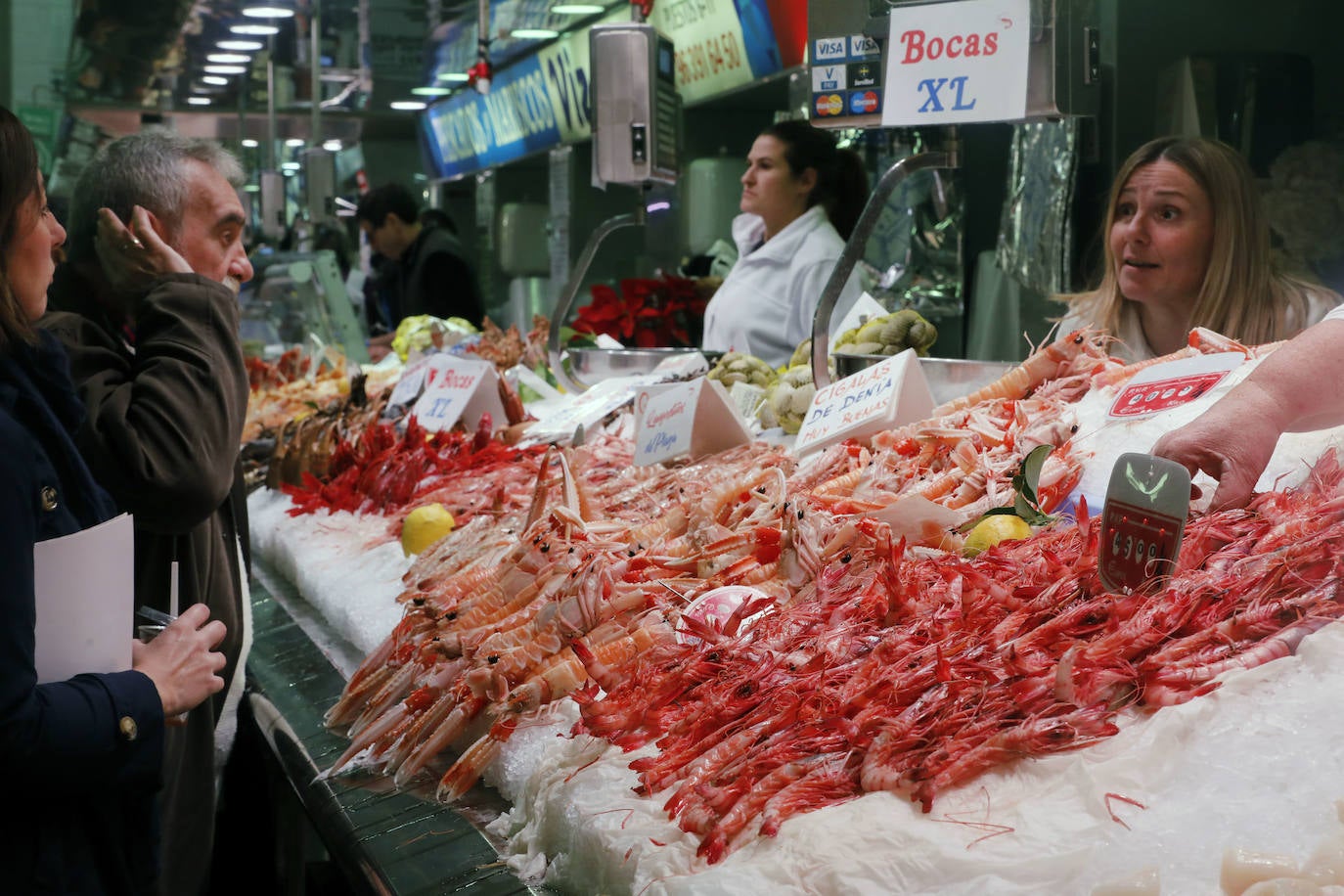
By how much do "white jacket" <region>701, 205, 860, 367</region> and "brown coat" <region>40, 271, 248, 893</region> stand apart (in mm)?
2612

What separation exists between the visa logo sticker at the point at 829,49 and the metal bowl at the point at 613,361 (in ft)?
3.76

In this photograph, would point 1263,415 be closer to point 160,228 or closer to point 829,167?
point 160,228

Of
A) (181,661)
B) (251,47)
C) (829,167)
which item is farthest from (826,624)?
(251,47)

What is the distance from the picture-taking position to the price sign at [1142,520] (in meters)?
1.26

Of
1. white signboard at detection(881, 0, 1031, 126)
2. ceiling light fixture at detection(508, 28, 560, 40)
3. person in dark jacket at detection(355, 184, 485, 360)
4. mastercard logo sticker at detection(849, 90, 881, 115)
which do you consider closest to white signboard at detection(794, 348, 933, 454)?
white signboard at detection(881, 0, 1031, 126)

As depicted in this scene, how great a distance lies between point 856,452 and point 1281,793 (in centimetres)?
133

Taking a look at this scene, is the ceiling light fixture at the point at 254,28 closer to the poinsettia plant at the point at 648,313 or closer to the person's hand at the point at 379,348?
the person's hand at the point at 379,348

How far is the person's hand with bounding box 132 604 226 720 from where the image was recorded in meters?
1.64

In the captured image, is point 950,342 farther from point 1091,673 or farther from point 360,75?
point 360,75

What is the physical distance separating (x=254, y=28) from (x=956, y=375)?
862cm

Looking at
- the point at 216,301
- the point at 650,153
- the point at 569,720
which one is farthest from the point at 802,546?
the point at 650,153

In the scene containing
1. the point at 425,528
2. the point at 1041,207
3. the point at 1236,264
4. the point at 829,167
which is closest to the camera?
the point at 425,528

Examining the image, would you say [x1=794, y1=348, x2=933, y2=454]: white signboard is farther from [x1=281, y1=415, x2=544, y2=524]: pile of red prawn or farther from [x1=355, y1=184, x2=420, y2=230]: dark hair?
[x1=355, y1=184, x2=420, y2=230]: dark hair

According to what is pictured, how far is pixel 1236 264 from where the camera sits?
281cm
